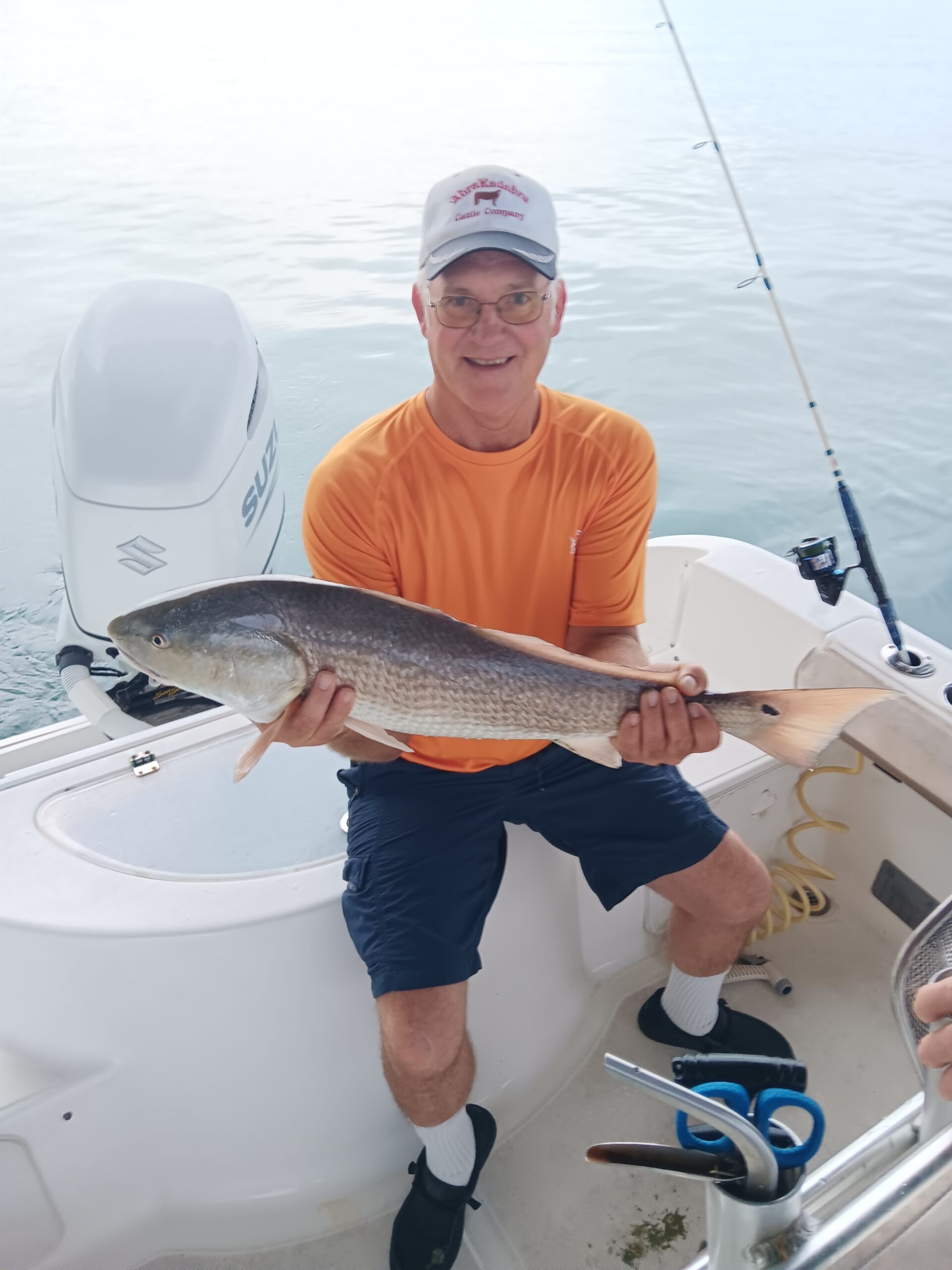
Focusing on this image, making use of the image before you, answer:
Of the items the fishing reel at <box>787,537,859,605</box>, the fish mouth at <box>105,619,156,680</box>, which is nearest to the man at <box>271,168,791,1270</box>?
the fish mouth at <box>105,619,156,680</box>

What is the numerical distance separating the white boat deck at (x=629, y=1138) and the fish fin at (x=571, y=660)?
4.09 feet

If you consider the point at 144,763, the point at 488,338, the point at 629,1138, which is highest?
the point at 488,338

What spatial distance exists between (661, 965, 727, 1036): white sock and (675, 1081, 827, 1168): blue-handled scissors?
1265mm

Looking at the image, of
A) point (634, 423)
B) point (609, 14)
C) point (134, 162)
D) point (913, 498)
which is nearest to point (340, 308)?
point (913, 498)

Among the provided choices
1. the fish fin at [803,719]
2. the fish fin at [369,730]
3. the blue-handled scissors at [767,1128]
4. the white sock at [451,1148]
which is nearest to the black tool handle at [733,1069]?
the blue-handled scissors at [767,1128]

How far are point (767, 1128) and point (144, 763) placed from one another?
182 cm

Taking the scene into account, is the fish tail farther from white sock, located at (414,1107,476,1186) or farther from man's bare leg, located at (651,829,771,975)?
white sock, located at (414,1107,476,1186)

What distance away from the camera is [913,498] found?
20.2 feet

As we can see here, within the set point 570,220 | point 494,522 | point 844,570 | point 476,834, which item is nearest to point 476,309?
point 494,522

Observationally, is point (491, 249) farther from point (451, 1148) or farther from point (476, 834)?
point (451, 1148)

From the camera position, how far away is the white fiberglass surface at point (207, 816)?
2074 mm

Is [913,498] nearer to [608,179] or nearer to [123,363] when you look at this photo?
[123,363]

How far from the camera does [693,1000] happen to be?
2.36 metres

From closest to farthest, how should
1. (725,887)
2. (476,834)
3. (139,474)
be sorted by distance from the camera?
(476,834) < (725,887) < (139,474)
